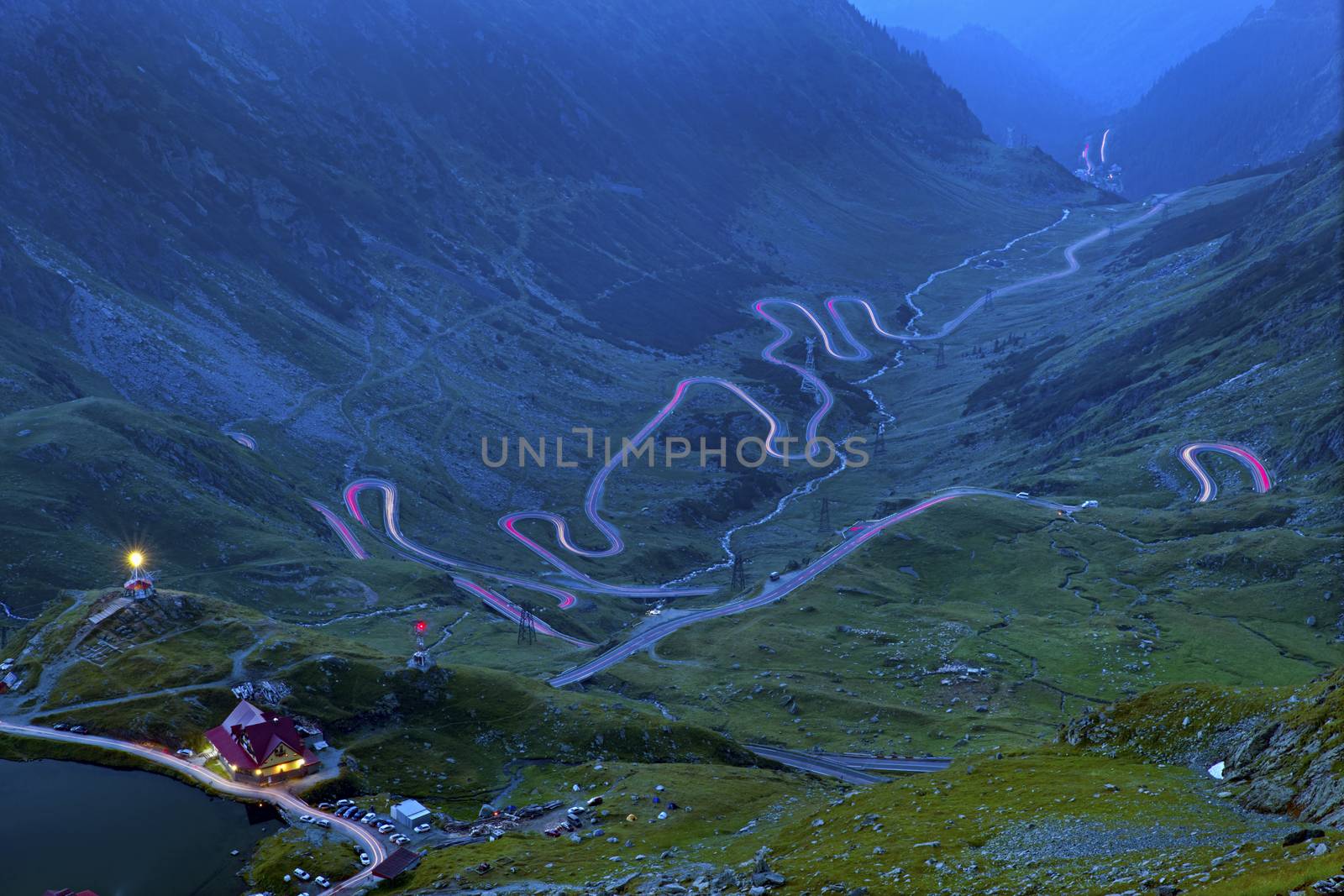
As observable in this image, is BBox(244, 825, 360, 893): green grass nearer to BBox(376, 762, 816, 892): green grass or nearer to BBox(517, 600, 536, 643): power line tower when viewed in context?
BBox(376, 762, 816, 892): green grass

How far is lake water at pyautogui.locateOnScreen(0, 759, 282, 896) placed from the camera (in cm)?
7675

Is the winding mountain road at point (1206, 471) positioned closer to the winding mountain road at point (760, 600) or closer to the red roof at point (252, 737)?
the winding mountain road at point (760, 600)

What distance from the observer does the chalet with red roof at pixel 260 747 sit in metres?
88.6

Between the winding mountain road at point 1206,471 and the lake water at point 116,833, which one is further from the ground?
the lake water at point 116,833

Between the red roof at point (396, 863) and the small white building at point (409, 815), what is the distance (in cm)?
545

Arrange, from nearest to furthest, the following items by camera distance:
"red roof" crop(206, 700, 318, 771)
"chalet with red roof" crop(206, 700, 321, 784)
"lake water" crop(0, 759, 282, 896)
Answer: "lake water" crop(0, 759, 282, 896), "chalet with red roof" crop(206, 700, 321, 784), "red roof" crop(206, 700, 318, 771)

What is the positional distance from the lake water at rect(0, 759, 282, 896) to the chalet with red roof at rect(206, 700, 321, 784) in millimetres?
3263

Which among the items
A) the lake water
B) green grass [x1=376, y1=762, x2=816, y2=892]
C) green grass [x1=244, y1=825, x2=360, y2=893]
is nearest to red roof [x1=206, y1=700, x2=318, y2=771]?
the lake water

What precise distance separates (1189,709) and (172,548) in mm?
135675

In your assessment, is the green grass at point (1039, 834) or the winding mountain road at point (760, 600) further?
the winding mountain road at point (760, 600)

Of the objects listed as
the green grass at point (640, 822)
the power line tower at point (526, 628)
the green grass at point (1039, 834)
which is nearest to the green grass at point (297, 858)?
A: the green grass at point (640, 822)

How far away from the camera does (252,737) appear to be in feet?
294

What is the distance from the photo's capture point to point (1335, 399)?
603 feet

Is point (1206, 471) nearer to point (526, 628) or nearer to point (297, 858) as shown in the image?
point (526, 628)
